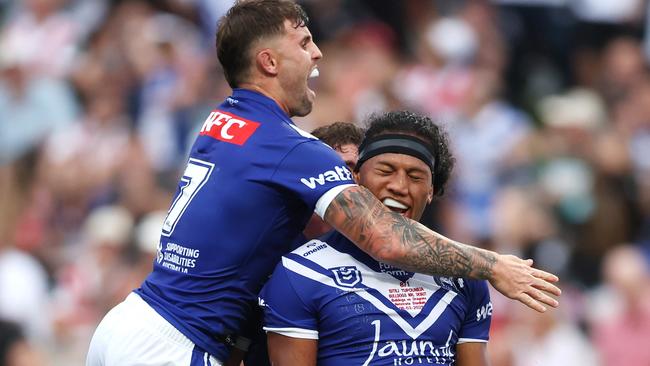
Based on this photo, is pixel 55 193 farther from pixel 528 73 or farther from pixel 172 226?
pixel 172 226

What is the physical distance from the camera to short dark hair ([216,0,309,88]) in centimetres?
527

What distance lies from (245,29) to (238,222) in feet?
2.79

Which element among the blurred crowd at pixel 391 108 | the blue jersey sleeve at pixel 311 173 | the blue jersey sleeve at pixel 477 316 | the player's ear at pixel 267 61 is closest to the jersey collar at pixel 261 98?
the player's ear at pixel 267 61

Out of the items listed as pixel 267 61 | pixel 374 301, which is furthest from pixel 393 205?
pixel 267 61

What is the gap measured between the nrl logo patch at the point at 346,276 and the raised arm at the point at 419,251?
15cm

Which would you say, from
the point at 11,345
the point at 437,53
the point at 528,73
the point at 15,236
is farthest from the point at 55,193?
the point at 528,73

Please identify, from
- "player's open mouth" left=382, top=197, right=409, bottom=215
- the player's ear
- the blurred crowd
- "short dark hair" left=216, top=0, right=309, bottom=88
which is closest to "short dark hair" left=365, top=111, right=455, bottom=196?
"player's open mouth" left=382, top=197, right=409, bottom=215

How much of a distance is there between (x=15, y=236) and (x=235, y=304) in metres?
6.52

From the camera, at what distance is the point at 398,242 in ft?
15.7

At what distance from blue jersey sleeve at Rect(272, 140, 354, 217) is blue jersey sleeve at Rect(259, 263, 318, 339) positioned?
1.04 ft

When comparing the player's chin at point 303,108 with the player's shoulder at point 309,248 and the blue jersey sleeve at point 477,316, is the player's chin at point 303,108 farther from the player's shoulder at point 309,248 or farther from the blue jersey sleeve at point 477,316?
the blue jersey sleeve at point 477,316

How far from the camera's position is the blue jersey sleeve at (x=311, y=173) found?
4871 millimetres

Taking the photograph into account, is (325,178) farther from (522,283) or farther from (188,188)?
(522,283)

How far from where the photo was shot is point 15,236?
11.1m
